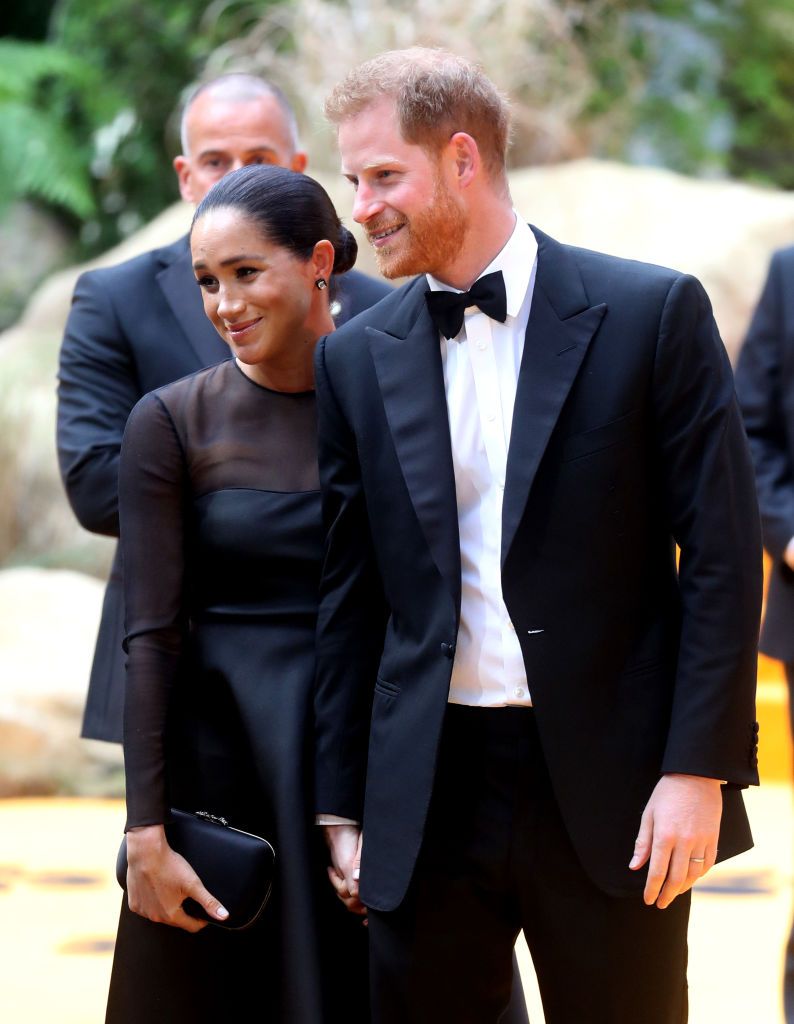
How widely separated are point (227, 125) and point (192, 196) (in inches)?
6.5

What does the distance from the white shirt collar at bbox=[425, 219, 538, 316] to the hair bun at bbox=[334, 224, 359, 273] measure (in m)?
0.30

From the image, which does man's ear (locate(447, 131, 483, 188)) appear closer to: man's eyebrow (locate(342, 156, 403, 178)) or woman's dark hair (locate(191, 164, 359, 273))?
man's eyebrow (locate(342, 156, 403, 178))

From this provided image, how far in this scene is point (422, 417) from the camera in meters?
2.20

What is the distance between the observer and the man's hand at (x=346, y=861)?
2311mm

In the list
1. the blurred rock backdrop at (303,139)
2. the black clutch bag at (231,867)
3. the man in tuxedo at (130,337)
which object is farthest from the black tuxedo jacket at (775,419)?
the blurred rock backdrop at (303,139)

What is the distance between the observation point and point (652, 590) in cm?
217

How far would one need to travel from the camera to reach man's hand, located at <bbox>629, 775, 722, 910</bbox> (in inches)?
81.4

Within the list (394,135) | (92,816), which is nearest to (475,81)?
(394,135)

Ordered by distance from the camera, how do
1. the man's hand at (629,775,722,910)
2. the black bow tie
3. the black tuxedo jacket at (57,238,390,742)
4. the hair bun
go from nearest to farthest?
the man's hand at (629,775,722,910) → the black bow tie → the hair bun → the black tuxedo jacket at (57,238,390,742)

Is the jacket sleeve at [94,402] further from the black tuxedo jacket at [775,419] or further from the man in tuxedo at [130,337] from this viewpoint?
the black tuxedo jacket at [775,419]

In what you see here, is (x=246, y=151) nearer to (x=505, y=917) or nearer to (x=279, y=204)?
(x=279, y=204)

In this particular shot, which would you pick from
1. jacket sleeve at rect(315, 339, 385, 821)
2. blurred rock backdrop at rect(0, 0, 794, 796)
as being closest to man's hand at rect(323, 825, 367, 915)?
jacket sleeve at rect(315, 339, 385, 821)

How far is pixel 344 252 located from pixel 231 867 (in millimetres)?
973

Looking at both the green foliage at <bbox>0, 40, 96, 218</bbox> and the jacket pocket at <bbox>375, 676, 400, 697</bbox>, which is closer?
the jacket pocket at <bbox>375, 676, 400, 697</bbox>
